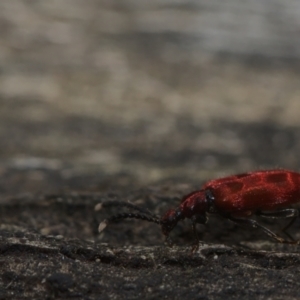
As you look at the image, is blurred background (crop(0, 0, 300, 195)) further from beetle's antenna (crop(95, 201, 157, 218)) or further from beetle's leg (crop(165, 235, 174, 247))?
beetle's leg (crop(165, 235, 174, 247))

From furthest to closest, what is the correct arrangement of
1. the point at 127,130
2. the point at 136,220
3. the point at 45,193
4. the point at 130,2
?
the point at 130,2 → the point at 127,130 → the point at 45,193 → the point at 136,220

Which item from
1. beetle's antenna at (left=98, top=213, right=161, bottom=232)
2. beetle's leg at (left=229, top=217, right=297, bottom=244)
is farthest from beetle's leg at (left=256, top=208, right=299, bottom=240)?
beetle's antenna at (left=98, top=213, right=161, bottom=232)

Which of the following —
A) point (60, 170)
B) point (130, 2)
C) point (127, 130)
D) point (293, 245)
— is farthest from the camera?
point (130, 2)

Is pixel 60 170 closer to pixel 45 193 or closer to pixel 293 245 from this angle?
pixel 45 193

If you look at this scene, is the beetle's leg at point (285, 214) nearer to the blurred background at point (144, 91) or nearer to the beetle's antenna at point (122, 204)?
the beetle's antenna at point (122, 204)

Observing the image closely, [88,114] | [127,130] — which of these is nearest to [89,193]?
[127,130]

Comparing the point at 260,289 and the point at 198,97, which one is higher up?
the point at 198,97

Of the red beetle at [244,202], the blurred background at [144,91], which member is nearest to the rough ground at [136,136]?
the blurred background at [144,91]
